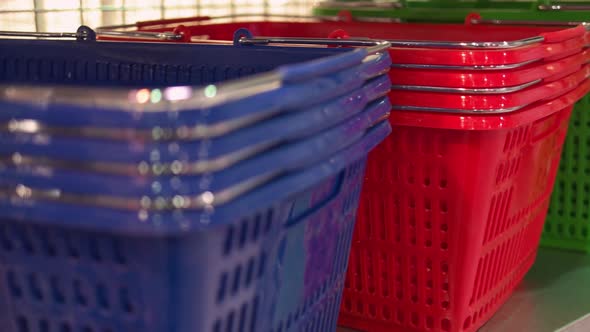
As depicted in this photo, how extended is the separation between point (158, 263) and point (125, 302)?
0.24ft

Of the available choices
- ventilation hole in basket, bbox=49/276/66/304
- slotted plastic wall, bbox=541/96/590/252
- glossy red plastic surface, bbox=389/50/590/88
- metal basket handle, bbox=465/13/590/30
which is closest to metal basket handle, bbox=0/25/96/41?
glossy red plastic surface, bbox=389/50/590/88

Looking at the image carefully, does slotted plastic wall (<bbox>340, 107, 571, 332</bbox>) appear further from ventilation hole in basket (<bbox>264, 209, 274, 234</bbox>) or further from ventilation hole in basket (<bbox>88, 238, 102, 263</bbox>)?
ventilation hole in basket (<bbox>88, 238, 102, 263</bbox>)

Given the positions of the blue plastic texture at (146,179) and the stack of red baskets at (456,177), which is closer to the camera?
the blue plastic texture at (146,179)

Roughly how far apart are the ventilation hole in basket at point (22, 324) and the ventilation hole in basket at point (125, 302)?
12cm

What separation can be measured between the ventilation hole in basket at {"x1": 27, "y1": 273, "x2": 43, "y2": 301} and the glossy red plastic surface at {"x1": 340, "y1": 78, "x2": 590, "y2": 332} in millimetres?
548

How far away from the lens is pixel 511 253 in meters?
1.27

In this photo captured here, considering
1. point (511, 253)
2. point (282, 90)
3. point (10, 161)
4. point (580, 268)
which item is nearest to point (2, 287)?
point (10, 161)

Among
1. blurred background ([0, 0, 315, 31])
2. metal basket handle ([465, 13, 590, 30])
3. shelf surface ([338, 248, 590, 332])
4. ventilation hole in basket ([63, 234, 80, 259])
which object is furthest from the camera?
metal basket handle ([465, 13, 590, 30])

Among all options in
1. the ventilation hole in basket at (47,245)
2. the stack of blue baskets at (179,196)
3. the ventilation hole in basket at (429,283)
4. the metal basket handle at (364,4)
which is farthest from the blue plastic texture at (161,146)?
the metal basket handle at (364,4)

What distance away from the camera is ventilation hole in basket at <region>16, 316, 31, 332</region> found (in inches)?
27.2

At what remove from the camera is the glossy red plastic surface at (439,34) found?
100cm

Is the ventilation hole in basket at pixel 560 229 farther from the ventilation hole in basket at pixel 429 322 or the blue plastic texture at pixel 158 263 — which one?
the blue plastic texture at pixel 158 263

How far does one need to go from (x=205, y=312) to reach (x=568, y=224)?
1.14 metres

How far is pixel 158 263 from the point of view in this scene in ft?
1.93
